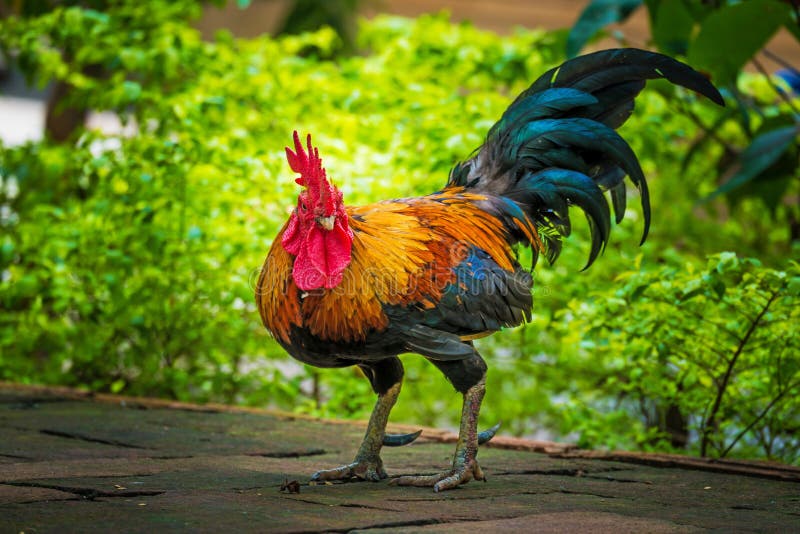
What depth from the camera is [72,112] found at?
9.12m

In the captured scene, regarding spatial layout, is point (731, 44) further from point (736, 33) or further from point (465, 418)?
point (465, 418)

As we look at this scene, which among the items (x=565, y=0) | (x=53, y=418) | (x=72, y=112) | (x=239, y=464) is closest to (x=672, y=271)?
(x=239, y=464)

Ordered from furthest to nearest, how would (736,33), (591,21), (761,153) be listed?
(591,21) → (761,153) → (736,33)

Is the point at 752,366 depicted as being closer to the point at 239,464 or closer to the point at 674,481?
the point at 674,481

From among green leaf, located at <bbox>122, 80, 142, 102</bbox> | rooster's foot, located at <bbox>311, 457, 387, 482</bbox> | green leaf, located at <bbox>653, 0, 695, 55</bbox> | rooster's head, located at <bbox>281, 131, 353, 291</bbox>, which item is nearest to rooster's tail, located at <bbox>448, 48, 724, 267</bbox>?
rooster's head, located at <bbox>281, 131, 353, 291</bbox>

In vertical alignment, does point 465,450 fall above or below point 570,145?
below

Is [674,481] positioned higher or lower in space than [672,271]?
lower

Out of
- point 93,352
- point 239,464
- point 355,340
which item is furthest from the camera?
point 93,352

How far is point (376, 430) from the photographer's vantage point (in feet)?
13.2

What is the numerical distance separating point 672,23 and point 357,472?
347 cm

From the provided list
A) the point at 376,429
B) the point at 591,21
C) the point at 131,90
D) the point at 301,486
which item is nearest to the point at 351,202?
the point at 131,90

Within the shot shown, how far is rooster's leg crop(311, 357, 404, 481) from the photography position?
12.8ft

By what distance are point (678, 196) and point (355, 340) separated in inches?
219

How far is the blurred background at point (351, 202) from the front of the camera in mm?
5215
